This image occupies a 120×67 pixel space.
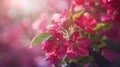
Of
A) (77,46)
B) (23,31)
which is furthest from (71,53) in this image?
(23,31)

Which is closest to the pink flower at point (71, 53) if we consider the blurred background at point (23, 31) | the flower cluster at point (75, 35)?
the flower cluster at point (75, 35)

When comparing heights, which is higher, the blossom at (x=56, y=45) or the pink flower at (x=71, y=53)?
the blossom at (x=56, y=45)

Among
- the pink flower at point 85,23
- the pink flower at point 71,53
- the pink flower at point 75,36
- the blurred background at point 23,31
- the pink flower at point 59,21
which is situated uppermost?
the blurred background at point 23,31

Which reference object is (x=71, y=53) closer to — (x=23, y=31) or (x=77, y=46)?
(x=77, y=46)

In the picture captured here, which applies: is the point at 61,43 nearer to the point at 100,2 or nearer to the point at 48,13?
the point at 100,2

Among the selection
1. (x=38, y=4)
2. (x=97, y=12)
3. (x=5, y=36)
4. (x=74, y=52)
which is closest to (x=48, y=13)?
(x=38, y=4)

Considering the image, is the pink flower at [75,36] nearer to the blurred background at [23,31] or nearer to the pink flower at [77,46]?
the pink flower at [77,46]

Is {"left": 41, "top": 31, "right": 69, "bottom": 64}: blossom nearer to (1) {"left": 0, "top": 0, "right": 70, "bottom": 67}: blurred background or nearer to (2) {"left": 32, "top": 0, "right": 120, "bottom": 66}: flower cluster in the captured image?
(2) {"left": 32, "top": 0, "right": 120, "bottom": 66}: flower cluster
